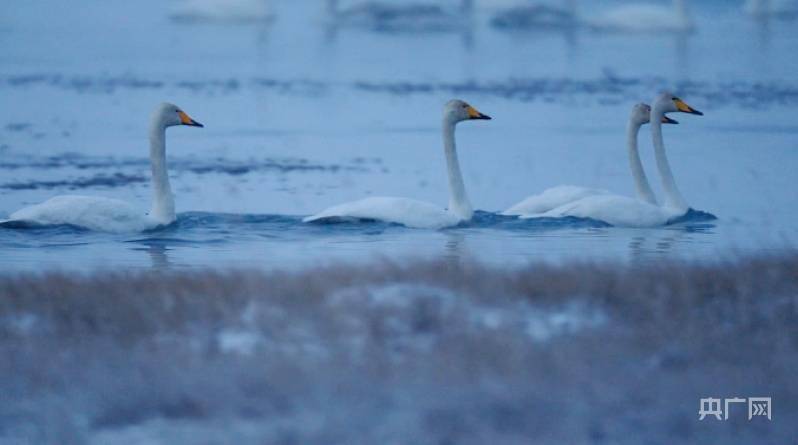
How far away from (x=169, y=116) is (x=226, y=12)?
32832 mm

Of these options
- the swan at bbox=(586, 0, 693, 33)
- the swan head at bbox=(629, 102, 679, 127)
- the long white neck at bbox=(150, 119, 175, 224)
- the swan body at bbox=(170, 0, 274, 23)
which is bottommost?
the long white neck at bbox=(150, 119, 175, 224)

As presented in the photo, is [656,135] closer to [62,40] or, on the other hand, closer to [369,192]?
[369,192]

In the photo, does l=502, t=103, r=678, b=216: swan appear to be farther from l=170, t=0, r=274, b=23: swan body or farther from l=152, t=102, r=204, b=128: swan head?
l=170, t=0, r=274, b=23: swan body

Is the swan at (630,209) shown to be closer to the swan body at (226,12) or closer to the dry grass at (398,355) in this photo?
the dry grass at (398,355)

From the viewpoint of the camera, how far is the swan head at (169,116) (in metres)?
11.1

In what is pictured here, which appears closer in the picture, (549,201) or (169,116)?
(549,201)

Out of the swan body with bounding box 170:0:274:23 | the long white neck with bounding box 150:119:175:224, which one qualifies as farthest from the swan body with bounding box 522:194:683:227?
the swan body with bounding box 170:0:274:23

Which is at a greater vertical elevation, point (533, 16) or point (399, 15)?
point (399, 15)

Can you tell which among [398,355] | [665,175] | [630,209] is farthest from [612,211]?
[398,355]

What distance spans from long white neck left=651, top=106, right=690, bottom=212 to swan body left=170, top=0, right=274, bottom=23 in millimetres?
31965

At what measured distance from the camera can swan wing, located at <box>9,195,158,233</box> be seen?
9.96 m

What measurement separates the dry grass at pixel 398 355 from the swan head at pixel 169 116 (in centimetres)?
410

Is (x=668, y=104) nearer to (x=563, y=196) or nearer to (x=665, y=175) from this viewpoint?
(x=665, y=175)

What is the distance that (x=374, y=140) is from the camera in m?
17.6
